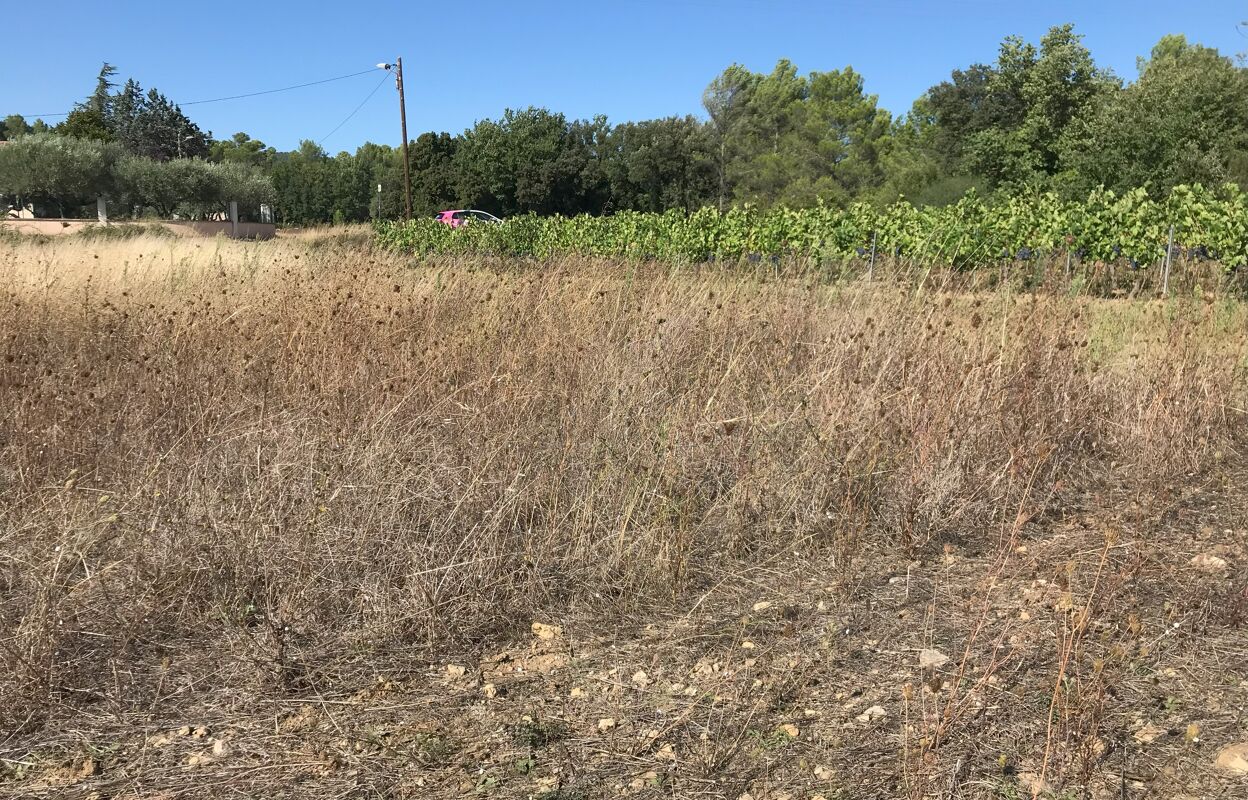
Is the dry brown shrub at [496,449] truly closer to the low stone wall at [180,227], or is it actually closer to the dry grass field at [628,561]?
the dry grass field at [628,561]

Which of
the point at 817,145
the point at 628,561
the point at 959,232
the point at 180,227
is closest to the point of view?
the point at 628,561

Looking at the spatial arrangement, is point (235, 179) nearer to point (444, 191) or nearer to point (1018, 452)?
point (444, 191)

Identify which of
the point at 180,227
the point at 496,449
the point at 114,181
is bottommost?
the point at 496,449

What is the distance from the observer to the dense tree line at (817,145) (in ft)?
107

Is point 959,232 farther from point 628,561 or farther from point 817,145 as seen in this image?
point 817,145

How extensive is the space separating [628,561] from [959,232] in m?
10.9

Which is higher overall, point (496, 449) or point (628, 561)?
point (496, 449)

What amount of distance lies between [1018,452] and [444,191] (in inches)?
1941

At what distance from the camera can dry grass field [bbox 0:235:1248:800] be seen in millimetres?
2104

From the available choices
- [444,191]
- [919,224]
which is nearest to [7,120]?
[444,191]

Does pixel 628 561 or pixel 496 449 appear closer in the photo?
pixel 628 561

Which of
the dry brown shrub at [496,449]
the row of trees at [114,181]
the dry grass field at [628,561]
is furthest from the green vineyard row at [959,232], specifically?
the row of trees at [114,181]

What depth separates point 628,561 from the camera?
301 centimetres

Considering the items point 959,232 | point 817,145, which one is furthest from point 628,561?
point 817,145
